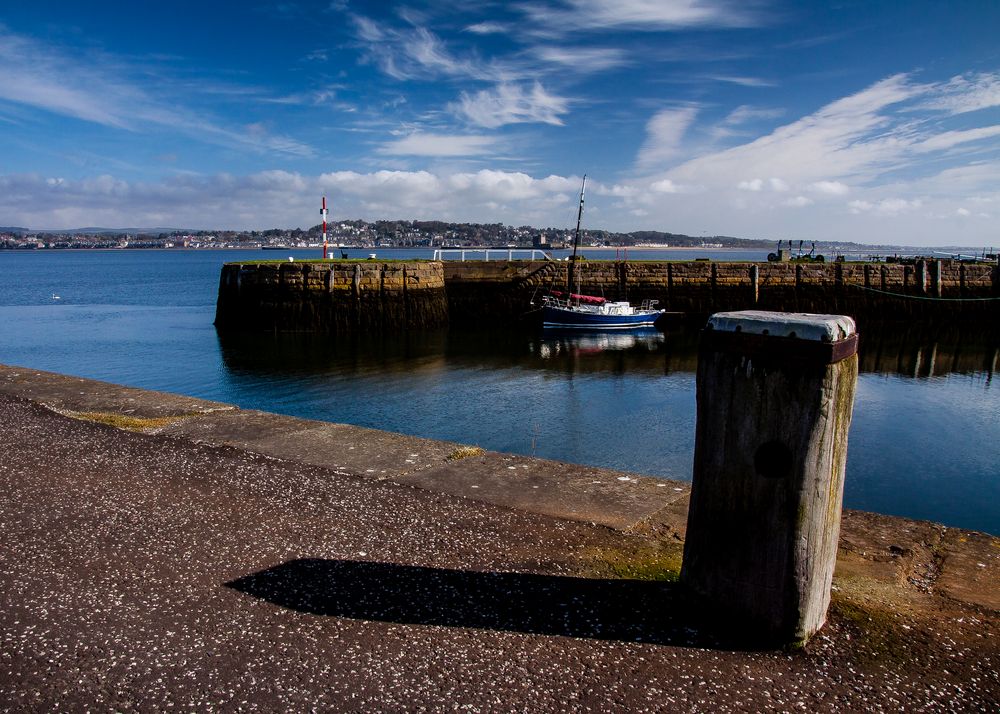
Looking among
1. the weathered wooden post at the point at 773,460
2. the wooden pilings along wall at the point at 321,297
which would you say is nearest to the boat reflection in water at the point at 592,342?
the wooden pilings along wall at the point at 321,297

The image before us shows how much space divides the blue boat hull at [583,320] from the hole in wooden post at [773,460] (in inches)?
1379

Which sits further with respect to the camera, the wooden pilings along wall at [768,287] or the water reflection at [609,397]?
the wooden pilings along wall at [768,287]

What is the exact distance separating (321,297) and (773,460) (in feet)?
115

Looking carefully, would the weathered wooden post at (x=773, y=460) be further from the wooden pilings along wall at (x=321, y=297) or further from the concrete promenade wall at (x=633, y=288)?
the concrete promenade wall at (x=633, y=288)

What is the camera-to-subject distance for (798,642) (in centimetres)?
333

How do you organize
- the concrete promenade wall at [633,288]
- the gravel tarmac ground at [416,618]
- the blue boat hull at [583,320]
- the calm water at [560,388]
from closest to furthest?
the gravel tarmac ground at [416,618], the calm water at [560,388], the concrete promenade wall at [633,288], the blue boat hull at [583,320]

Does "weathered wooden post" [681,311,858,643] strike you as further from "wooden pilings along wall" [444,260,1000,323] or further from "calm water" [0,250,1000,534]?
"wooden pilings along wall" [444,260,1000,323]

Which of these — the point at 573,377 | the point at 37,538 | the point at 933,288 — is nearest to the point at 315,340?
the point at 573,377

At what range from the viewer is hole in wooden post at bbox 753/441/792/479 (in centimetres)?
325

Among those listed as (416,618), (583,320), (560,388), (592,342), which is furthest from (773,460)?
(583,320)

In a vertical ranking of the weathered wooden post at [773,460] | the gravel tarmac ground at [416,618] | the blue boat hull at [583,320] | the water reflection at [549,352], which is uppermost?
the weathered wooden post at [773,460]

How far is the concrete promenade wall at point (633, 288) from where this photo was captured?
122ft

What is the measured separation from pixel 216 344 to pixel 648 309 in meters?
23.5

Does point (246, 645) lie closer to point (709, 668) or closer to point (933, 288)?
point (709, 668)
